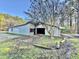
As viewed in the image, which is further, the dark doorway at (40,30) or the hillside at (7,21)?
the hillside at (7,21)

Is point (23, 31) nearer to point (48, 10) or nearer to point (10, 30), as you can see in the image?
point (10, 30)

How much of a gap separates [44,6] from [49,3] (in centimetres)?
103

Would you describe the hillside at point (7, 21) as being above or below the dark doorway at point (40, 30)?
above

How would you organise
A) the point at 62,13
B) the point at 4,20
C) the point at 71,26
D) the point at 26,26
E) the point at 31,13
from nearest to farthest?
the point at 62,13 < the point at 31,13 < the point at 26,26 < the point at 71,26 < the point at 4,20

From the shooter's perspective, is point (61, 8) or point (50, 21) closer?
point (61, 8)

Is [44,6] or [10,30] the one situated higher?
[44,6]

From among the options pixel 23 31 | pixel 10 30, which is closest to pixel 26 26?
pixel 23 31

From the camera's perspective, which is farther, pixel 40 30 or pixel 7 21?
pixel 7 21

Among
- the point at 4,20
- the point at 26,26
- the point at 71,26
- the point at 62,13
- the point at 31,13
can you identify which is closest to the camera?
the point at 62,13

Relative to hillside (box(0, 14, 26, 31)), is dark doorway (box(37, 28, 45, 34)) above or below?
below

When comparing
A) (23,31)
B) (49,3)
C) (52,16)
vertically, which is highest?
(49,3)

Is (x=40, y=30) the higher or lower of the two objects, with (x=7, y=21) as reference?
lower

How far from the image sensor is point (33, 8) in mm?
25172

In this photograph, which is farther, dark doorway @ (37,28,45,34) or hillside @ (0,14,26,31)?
hillside @ (0,14,26,31)
